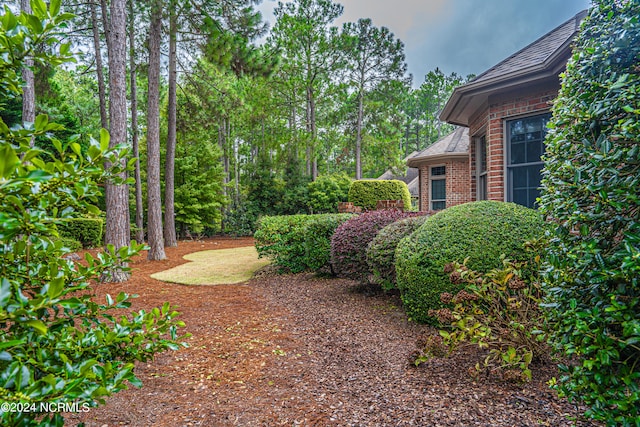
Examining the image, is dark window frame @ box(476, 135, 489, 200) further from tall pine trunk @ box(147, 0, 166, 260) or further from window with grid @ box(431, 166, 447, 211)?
tall pine trunk @ box(147, 0, 166, 260)

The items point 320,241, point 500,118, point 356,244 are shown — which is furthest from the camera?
point 320,241

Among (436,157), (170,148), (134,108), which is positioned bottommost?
(436,157)

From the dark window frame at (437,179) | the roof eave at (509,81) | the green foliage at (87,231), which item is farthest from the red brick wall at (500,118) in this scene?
the green foliage at (87,231)

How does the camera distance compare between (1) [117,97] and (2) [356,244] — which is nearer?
(2) [356,244]

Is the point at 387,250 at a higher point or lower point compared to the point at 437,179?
lower

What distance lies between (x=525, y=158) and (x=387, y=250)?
2.87 meters

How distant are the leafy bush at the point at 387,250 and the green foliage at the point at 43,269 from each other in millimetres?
3373

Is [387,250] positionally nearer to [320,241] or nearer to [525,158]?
[320,241]

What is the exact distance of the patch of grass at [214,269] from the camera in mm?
7258

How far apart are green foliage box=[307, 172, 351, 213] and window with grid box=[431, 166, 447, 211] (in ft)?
14.1

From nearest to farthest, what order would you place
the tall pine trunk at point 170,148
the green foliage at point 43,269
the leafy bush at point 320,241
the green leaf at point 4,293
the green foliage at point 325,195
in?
the green leaf at point 4,293 < the green foliage at point 43,269 < the leafy bush at point 320,241 < the tall pine trunk at point 170,148 < the green foliage at point 325,195

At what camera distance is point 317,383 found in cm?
278

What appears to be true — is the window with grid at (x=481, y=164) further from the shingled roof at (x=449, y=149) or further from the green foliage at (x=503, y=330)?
the shingled roof at (x=449, y=149)

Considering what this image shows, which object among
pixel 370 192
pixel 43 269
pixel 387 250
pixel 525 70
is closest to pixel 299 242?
pixel 387 250
